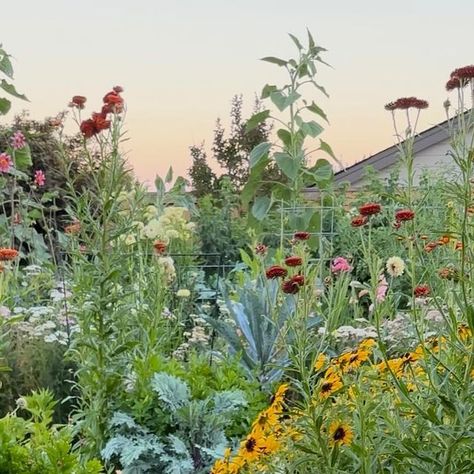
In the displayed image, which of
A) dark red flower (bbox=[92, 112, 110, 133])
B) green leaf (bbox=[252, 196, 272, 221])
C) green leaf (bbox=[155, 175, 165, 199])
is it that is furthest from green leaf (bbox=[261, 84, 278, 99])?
dark red flower (bbox=[92, 112, 110, 133])

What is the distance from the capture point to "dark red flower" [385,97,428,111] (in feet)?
6.32

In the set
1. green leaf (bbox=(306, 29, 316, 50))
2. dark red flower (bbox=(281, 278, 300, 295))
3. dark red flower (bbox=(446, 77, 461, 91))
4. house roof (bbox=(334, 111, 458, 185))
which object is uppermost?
house roof (bbox=(334, 111, 458, 185))

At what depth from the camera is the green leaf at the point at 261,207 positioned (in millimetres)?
4204

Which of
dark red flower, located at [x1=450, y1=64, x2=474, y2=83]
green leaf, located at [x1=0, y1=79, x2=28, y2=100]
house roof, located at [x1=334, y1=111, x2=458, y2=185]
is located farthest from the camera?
house roof, located at [x1=334, y1=111, x2=458, y2=185]

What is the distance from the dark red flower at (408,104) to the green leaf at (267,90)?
2285 mm

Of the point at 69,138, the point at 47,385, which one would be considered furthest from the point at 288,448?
the point at 69,138

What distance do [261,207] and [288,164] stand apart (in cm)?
30

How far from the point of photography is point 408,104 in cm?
193

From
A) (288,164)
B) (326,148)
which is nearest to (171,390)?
(288,164)

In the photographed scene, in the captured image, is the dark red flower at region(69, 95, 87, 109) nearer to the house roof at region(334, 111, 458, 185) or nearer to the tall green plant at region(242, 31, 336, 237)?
the tall green plant at region(242, 31, 336, 237)

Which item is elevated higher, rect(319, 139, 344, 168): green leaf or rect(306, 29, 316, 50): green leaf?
rect(306, 29, 316, 50): green leaf

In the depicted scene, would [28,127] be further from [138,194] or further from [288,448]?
[288,448]

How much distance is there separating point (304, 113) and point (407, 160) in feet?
7.71

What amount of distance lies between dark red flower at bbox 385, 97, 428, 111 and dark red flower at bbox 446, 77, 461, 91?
0.08 m
